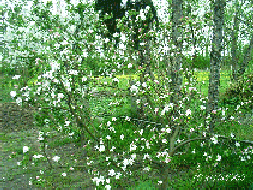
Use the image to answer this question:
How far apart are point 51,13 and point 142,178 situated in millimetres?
3181

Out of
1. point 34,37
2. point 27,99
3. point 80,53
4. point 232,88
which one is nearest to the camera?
point 27,99

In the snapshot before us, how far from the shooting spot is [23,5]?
436 cm

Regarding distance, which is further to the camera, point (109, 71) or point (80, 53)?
point (109, 71)

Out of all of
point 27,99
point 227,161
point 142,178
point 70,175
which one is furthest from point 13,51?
point 227,161

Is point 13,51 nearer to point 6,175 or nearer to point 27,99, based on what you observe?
point 27,99

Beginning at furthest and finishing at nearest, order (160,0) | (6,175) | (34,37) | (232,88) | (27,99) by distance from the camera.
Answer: (232,88) → (160,0) → (6,175) → (34,37) → (27,99)

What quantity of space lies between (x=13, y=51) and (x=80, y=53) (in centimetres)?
108

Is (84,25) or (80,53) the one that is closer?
(80,53)

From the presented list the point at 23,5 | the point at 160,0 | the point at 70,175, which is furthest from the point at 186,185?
the point at 160,0

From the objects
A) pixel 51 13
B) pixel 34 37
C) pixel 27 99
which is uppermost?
pixel 51 13

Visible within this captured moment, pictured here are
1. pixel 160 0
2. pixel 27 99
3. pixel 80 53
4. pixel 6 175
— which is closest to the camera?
pixel 27 99

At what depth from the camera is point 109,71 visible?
132 inches

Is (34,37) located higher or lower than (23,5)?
lower

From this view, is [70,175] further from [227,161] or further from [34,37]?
[227,161]
